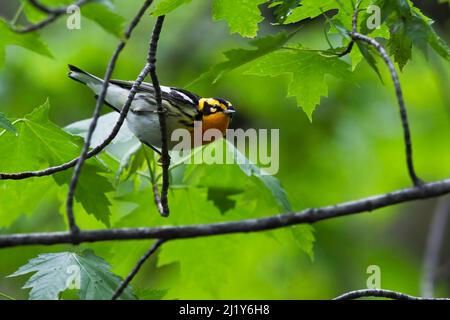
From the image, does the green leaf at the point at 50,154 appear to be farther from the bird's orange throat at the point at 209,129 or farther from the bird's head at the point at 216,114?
the bird's head at the point at 216,114

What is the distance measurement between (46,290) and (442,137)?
692cm

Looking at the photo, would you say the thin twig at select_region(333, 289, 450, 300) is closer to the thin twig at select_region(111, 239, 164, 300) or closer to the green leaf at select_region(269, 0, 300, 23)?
the thin twig at select_region(111, 239, 164, 300)

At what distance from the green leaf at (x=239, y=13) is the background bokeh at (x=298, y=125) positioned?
15.2 feet

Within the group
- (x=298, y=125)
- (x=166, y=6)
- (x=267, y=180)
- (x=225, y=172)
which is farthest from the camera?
(x=298, y=125)

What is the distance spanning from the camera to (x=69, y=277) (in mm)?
2574

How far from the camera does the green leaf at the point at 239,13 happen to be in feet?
9.03

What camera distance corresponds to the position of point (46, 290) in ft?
8.11

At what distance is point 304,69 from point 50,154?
1.13 m

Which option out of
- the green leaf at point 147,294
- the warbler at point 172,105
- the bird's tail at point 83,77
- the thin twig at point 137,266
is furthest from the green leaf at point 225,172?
the thin twig at point 137,266

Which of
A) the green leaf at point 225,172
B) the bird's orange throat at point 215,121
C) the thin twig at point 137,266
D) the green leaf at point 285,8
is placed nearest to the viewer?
the thin twig at point 137,266

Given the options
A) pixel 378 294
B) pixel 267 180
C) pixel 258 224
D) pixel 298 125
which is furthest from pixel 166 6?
pixel 298 125

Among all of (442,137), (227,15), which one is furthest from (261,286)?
(227,15)

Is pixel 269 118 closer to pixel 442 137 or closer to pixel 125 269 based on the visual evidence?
pixel 442 137

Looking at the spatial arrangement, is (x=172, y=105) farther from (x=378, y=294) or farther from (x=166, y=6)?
(x=378, y=294)
